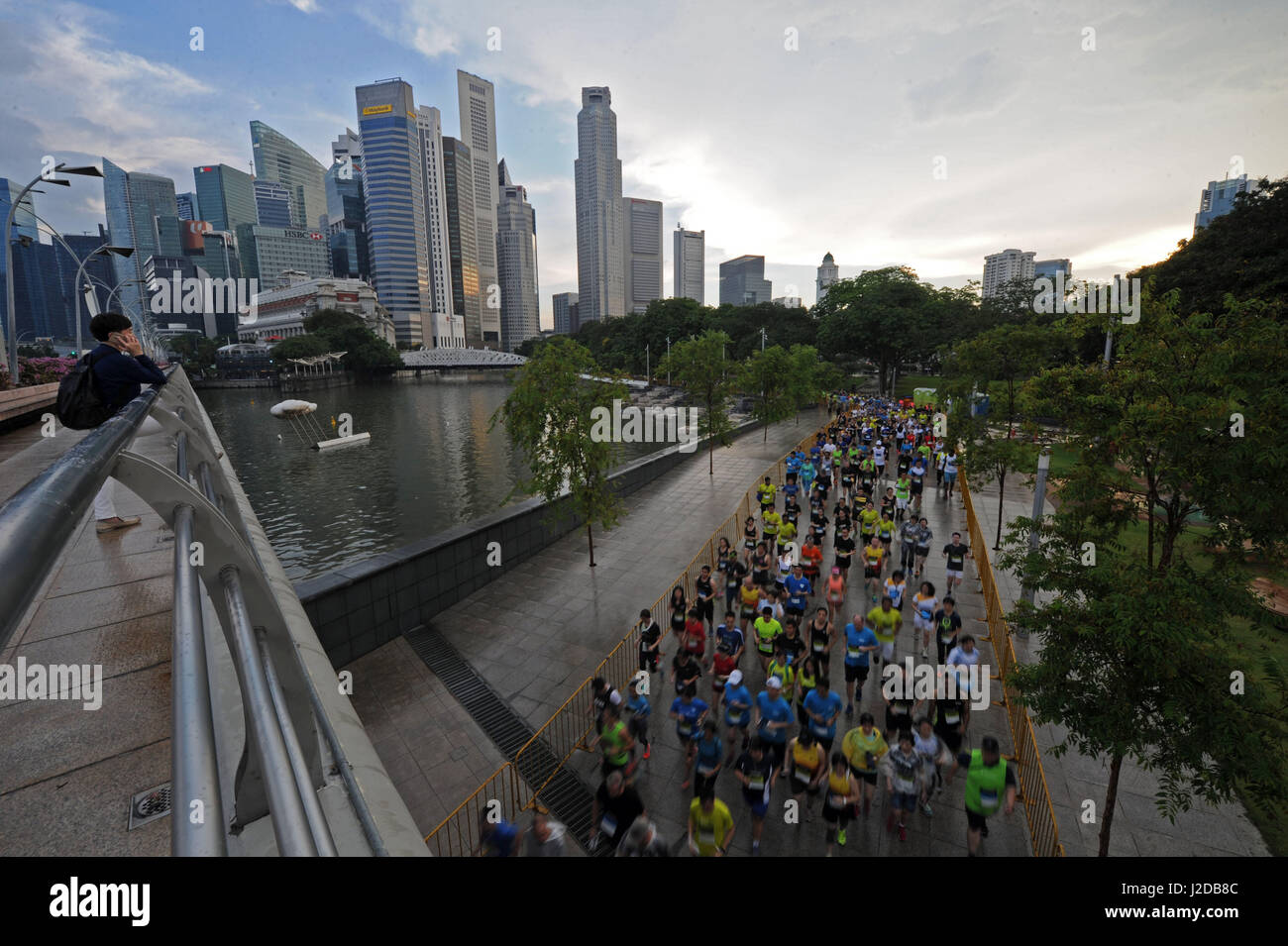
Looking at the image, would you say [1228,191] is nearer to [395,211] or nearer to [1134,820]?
[1134,820]

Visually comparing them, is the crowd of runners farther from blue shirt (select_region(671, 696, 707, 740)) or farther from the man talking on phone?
the man talking on phone

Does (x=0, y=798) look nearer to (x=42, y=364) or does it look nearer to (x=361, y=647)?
(x=361, y=647)

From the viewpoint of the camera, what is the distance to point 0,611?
61cm

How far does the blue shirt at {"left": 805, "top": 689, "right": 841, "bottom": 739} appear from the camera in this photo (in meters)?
7.27

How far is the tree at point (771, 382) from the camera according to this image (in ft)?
116

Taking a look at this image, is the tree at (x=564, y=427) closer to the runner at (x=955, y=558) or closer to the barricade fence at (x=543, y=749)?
the barricade fence at (x=543, y=749)

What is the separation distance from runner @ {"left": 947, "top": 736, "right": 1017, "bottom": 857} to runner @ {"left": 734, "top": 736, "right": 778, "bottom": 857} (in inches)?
87.3

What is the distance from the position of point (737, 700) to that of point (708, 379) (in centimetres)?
2148

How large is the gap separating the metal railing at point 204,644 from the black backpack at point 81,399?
37.6 inches

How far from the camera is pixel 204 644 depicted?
1.52 m

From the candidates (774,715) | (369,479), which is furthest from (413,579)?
(369,479)

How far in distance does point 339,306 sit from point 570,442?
13776 cm

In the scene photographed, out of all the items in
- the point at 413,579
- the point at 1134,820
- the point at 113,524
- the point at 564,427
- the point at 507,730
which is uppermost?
the point at 564,427

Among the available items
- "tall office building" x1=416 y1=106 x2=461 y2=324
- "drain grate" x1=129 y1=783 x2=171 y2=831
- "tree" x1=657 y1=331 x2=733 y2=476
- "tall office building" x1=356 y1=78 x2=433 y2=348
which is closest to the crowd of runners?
"drain grate" x1=129 y1=783 x2=171 y2=831
